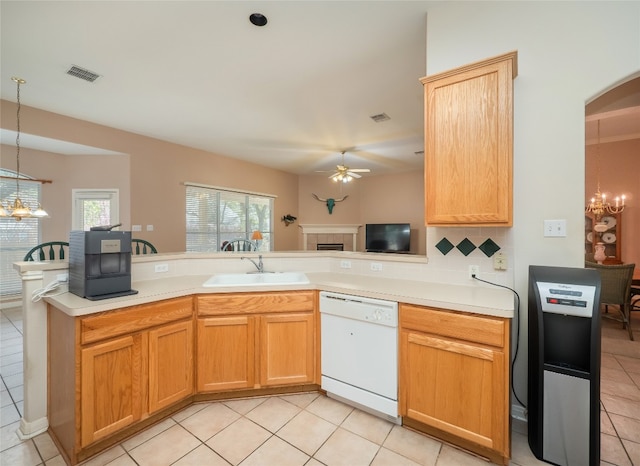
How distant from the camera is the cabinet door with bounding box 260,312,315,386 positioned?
2.08 meters

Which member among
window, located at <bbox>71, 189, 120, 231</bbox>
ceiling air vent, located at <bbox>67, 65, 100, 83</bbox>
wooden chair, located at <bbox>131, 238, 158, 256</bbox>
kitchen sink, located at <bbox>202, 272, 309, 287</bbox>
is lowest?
kitchen sink, located at <bbox>202, 272, 309, 287</bbox>

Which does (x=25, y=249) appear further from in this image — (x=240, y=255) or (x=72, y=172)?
(x=240, y=255)

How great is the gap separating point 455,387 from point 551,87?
1882mm

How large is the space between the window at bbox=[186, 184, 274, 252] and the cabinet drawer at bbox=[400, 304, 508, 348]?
4756 millimetres

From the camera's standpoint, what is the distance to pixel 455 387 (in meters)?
1.59

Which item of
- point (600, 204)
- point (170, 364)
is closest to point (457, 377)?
point (170, 364)

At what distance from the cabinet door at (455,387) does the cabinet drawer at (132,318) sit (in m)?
1.46

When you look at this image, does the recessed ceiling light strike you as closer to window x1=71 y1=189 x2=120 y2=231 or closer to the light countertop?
the light countertop

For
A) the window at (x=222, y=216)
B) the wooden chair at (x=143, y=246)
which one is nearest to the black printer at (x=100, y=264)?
the wooden chair at (x=143, y=246)

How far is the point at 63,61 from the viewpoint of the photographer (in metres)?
2.70

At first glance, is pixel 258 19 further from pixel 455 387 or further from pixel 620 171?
pixel 620 171

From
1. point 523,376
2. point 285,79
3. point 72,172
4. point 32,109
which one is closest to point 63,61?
point 32,109

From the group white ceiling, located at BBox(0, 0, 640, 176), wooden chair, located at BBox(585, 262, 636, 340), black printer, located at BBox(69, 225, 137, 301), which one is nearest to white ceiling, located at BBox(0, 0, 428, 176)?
white ceiling, located at BBox(0, 0, 640, 176)

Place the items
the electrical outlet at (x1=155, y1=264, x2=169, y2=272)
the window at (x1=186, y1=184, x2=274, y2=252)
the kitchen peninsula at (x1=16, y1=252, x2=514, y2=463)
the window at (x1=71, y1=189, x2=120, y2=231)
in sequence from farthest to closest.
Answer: the window at (x1=186, y1=184, x2=274, y2=252) → the window at (x1=71, y1=189, x2=120, y2=231) → the electrical outlet at (x1=155, y1=264, x2=169, y2=272) → the kitchen peninsula at (x1=16, y1=252, x2=514, y2=463)
